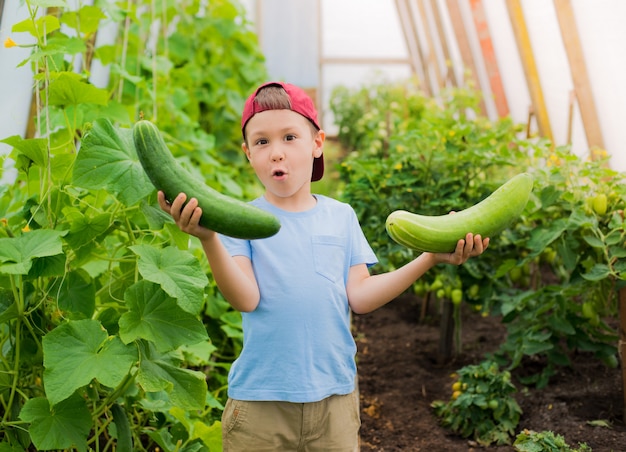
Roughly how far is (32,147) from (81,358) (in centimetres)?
66

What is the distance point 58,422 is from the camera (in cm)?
206

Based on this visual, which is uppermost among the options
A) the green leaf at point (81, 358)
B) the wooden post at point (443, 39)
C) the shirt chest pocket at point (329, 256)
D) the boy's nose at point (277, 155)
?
the wooden post at point (443, 39)

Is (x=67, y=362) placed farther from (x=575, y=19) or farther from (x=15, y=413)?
(x=575, y=19)

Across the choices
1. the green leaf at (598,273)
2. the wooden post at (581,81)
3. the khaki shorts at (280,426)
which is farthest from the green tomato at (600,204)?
the khaki shorts at (280,426)

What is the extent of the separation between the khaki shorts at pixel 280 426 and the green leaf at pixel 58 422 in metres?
0.40

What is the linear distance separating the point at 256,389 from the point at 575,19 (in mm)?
3045

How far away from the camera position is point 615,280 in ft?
9.91

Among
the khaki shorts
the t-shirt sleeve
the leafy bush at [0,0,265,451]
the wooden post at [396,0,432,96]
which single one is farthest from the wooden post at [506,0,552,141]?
the wooden post at [396,0,432,96]

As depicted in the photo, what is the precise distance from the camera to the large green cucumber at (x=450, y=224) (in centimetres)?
182

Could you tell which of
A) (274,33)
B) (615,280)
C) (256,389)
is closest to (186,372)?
(256,389)

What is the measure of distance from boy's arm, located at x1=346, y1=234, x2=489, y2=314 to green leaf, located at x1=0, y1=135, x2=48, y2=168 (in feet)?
3.18

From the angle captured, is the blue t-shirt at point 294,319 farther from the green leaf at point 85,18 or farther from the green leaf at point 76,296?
the green leaf at point 85,18

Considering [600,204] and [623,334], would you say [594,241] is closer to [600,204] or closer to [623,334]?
[600,204]

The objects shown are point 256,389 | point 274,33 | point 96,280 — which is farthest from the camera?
point 274,33
